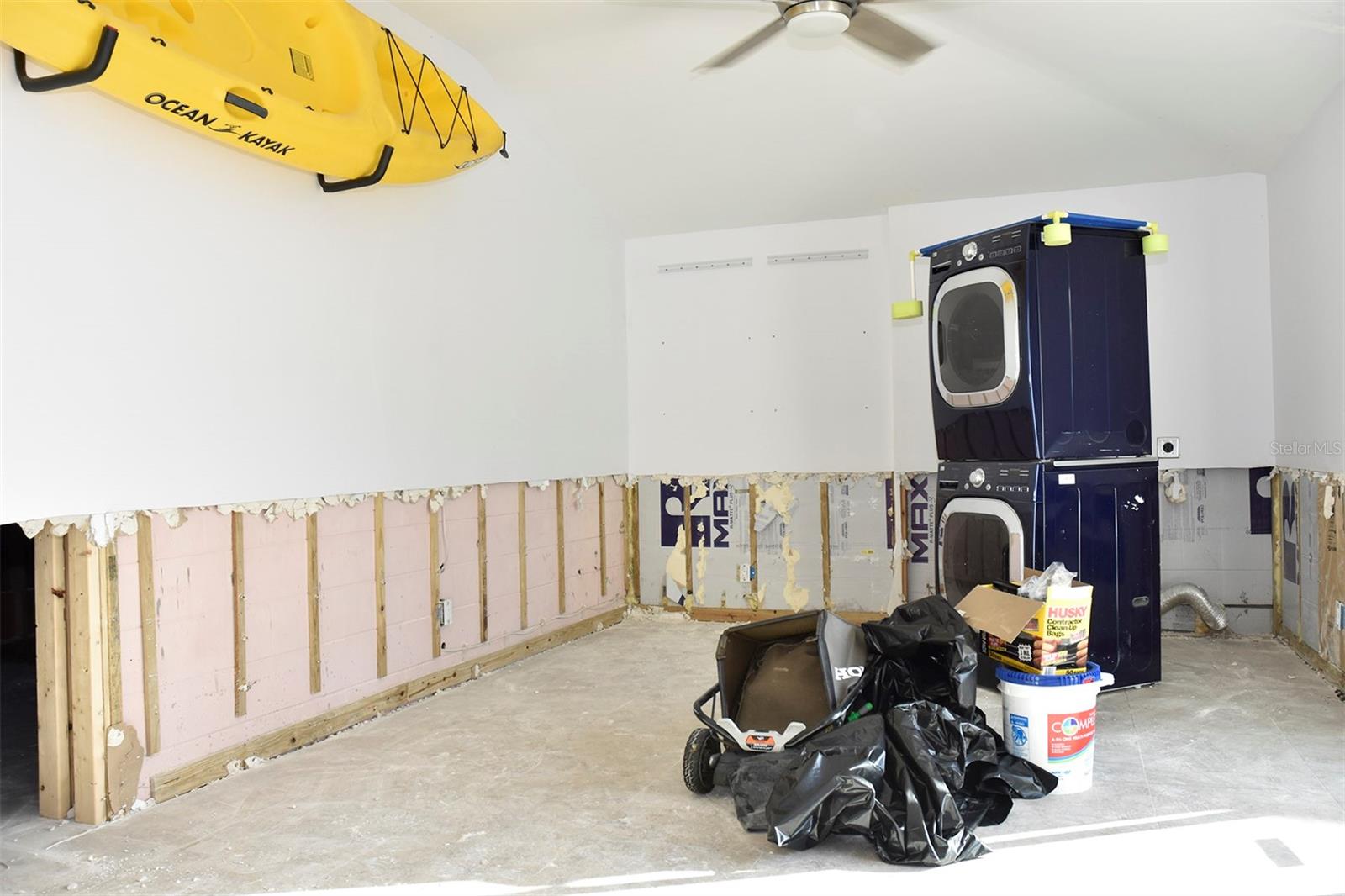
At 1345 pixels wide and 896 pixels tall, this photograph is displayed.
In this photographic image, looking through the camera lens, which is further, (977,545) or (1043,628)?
(977,545)

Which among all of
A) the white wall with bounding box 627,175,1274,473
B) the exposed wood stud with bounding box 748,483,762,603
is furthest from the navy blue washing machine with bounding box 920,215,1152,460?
the exposed wood stud with bounding box 748,483,762,603

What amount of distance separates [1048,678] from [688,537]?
11.0 ft

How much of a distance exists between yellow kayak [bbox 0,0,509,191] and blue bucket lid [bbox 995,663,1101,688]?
108 inches

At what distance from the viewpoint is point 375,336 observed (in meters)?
→ 3.89

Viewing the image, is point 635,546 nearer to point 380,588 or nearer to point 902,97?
point 380,588

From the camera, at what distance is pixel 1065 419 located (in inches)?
147

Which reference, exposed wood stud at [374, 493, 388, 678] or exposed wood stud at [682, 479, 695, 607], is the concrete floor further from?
exposed wood stud at [682, 479, 695, 607]

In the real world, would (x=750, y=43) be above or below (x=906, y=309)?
above

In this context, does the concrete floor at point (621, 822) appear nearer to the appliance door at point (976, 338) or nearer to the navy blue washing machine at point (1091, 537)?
the navy blue washing machine at point (1091, 537)

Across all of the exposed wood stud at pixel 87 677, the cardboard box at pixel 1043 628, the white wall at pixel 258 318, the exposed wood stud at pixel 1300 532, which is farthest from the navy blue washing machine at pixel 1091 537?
the exposed wood stud at pixel 87 677

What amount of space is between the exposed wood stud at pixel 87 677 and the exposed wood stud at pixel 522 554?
2317 millimetres

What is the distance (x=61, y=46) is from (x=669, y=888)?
2.53 meters

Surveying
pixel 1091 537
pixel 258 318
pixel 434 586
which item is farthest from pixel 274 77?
pixel 1091 537

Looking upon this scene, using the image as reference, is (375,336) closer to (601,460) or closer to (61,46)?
(61,46)
